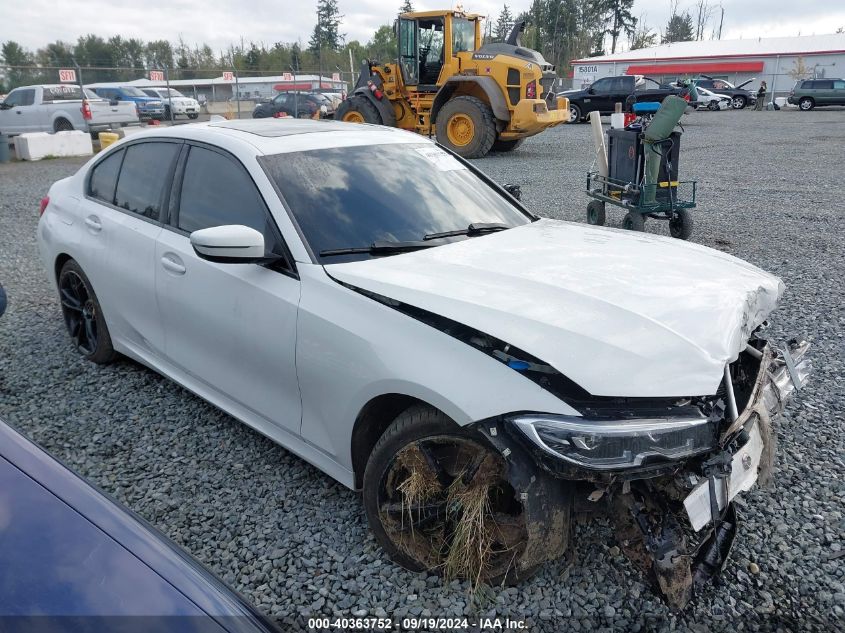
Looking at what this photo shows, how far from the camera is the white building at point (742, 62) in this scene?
4841 centimetres

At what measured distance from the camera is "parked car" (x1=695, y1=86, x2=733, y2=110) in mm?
35594

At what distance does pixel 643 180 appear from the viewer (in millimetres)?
8250

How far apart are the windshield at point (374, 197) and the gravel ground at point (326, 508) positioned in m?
1.09

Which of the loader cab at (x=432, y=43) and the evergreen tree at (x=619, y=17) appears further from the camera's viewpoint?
the evergreen tree at (x=619, y=17)

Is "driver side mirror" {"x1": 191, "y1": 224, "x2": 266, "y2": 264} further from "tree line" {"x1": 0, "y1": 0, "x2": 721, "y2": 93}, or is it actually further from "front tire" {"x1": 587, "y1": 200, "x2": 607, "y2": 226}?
"tree line" {"x1": 0, "y1": 0, "x2": 721, "y2": 93}

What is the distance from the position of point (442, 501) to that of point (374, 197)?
150 cm

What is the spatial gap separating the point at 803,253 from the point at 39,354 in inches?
291

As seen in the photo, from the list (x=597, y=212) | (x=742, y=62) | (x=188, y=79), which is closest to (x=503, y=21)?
(x=742, y=62)

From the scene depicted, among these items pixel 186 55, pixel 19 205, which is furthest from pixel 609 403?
pixel 186 55

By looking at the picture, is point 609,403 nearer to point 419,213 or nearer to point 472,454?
point 472,454

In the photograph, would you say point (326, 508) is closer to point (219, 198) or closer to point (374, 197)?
point (374, 197)

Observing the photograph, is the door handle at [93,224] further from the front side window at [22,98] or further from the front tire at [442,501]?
the front side window at [22,98]

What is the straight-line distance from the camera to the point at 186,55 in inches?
2697

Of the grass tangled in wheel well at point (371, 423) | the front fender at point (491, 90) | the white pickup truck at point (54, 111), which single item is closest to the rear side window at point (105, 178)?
the grass tangled in wheel well at point (371, 423)
